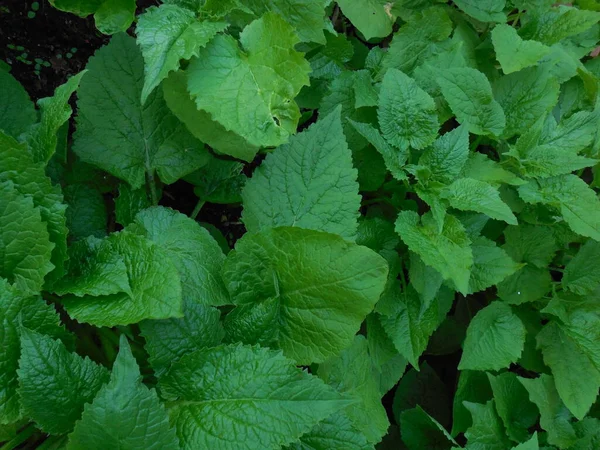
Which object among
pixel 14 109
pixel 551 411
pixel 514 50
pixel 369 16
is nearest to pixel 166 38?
pixel 14 109

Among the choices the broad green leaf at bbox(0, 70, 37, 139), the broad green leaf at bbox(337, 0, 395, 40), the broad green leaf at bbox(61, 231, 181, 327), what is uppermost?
the broad green leaf at bbox(337, 0, 395, 40)

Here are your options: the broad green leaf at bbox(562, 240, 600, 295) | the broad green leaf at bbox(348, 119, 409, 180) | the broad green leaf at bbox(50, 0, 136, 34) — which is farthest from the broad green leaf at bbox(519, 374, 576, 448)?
the broad green leaf at bbox(50, 0, 136, 34)

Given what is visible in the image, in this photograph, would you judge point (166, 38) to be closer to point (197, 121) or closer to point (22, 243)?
point (197, 121)

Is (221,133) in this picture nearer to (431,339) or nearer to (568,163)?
(568,163)

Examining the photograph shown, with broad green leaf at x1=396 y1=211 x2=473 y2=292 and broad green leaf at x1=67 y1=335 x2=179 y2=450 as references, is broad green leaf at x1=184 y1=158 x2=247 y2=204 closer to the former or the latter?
broad green leaf at x1=396 y1=211 x2=473 y2=292

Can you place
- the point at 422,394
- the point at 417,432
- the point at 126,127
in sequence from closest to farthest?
the point at 126,127, the point at 417,432, the point at 422,394

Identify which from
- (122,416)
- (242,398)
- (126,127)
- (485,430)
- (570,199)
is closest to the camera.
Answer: (122,416)
